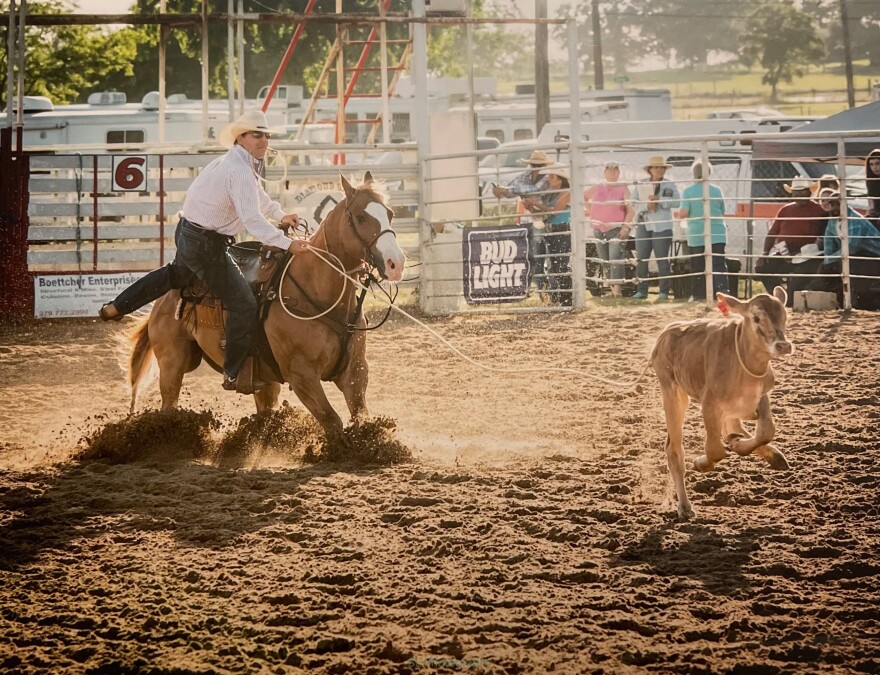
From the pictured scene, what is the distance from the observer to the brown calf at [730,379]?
5.14 metres

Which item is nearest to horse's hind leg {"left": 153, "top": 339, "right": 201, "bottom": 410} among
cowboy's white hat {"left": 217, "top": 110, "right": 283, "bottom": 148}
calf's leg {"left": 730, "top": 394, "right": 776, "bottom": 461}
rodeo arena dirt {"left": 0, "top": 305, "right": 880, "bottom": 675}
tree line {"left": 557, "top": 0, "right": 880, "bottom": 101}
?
rodeo arena dirt {"left": 0, "top": 305, "right": 880, "bottom": 675}

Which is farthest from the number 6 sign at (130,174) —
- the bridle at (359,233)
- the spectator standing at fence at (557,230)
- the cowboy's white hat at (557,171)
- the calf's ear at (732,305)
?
the calf's ear at (732,305)

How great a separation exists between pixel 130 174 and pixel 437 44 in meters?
29.9

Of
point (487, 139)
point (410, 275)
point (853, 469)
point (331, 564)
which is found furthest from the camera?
point (487, 139)

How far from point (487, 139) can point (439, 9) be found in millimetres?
9803

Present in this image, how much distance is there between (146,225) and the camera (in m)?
14.3

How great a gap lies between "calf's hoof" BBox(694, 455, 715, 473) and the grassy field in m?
50.6

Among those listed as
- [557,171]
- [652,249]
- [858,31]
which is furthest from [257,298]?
[858,31]

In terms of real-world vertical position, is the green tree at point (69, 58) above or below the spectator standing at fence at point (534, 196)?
above

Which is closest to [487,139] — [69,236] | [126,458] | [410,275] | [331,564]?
[410,275]

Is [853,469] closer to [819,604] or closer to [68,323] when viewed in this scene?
[819,604]

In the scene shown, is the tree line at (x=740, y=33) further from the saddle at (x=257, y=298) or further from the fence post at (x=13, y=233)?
the saddle at (x=257, y=298)

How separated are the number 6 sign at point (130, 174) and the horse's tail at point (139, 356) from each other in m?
6.98

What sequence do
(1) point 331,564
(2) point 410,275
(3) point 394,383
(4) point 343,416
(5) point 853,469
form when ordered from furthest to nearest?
(2) point 410,275, (3) point 394,383, (4) point 343,416, (5) point 853,469, (1) point 331,564
